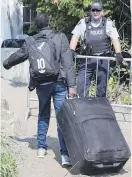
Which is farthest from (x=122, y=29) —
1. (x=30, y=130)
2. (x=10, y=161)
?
(x=10, y=161)

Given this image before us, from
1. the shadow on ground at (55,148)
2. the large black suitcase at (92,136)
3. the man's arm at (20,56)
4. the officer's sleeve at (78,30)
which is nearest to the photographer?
the large black suitcase at (92,136)

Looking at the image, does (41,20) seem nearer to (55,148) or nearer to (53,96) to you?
(53,96)

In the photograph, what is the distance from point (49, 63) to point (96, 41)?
1.61m

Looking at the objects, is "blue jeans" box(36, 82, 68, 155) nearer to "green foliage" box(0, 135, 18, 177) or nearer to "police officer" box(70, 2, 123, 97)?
"green foliage" box(0, 135, 18, 177)

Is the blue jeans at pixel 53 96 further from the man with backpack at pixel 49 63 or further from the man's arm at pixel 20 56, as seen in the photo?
the man's arm at pixel 20 56

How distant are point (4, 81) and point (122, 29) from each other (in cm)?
266

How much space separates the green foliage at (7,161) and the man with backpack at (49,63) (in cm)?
105

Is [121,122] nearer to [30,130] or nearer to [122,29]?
[30,130]

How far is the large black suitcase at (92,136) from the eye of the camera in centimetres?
501

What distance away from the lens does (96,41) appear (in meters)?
6.76

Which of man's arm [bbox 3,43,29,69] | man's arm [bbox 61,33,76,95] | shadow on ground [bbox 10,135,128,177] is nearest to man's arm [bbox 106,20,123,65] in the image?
shadow on ground [bbox 10,135,128,177]

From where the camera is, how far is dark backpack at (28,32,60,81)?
530 cm

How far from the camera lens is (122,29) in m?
9.21

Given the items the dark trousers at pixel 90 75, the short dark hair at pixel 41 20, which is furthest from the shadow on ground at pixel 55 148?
the short dark hair at pixel 41 20
